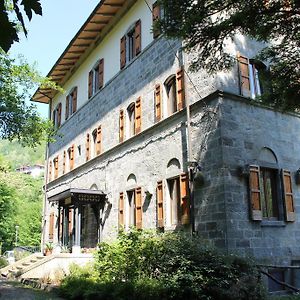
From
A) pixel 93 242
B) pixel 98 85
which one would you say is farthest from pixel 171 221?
pixel 98 85

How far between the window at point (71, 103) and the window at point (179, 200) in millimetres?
11717

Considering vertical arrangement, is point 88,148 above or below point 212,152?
above

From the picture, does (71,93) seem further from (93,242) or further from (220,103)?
(220,103)

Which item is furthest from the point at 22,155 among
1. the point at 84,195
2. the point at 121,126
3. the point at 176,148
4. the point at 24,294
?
the point at 176,148

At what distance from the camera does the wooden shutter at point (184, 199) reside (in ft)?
38.5

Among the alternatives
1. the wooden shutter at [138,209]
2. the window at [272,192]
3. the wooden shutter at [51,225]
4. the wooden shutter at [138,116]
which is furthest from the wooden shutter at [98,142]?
the window at [272,192]

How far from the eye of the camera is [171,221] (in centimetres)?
1269

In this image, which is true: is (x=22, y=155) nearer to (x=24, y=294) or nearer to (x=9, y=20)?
(x=24, y=294)

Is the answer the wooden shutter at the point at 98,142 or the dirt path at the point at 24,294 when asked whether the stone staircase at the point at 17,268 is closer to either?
the dirt path at the point at 24,294

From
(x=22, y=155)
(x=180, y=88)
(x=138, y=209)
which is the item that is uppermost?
(x=22, y=155)

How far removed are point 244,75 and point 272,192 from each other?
369 cm

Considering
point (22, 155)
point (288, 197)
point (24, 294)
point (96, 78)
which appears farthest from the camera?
point (22, 155)

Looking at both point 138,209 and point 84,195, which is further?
point 84,195

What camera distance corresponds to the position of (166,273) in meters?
8.80
